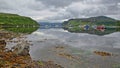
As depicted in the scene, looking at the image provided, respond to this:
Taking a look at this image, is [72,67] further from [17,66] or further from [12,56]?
[12,56]

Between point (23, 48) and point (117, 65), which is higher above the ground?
point (23, 48)

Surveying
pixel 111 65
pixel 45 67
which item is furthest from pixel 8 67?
pixel 111 65

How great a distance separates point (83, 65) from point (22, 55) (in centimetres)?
1272

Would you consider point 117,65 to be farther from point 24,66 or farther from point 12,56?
point 12,56

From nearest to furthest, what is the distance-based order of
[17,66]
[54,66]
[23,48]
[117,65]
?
[17,66] → [54,66] → [117,65] → [23,48]

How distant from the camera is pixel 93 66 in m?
35.8

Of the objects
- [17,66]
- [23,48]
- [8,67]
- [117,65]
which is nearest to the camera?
[8,67]

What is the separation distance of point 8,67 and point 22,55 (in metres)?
12.1

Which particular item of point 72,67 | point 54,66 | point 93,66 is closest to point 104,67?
point 93,66

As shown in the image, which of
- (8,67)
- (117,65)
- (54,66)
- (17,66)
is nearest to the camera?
(8,67)

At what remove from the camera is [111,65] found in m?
36.9

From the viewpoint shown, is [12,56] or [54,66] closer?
[54,66]

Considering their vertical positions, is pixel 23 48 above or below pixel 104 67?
above

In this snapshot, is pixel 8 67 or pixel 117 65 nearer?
pixel 8 67
